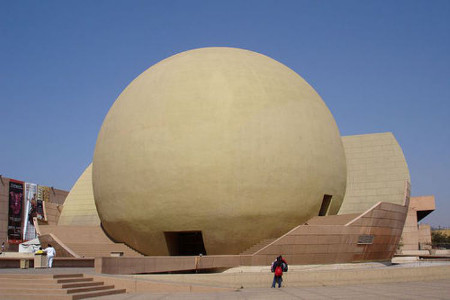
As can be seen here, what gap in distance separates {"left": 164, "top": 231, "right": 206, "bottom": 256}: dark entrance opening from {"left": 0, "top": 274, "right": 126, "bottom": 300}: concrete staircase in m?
7.50

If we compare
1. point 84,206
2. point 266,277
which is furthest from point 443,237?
point 266,277

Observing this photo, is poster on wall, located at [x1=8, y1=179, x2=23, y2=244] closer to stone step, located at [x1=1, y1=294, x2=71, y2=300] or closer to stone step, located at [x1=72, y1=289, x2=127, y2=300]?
stone step, located at [x1=72, y1=289, x2=127, y2=300]

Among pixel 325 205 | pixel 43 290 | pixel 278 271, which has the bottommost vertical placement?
pixel 43 290

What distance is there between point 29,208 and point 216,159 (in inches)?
1690

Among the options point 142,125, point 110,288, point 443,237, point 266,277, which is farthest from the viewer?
point 443,237

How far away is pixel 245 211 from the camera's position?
20.6m

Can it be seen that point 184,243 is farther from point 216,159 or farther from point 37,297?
point 37,297

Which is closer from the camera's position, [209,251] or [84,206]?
[209,251]

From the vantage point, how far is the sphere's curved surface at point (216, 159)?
2072 centimetres

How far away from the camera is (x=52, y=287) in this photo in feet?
44.0

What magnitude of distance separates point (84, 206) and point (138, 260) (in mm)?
13453

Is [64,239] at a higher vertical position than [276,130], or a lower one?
lower

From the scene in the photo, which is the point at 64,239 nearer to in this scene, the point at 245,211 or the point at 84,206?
the point at 84,206

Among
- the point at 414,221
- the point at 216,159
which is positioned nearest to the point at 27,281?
the point at 216,159
